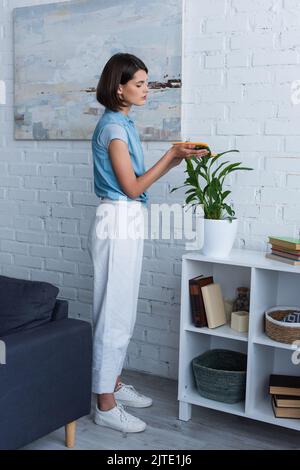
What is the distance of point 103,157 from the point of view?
2607 mm

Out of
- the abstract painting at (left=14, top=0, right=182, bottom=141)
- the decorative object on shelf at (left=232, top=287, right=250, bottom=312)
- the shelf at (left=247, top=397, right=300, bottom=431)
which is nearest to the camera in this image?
the shelf at (left=247, top=397, right=300, bottom=431)

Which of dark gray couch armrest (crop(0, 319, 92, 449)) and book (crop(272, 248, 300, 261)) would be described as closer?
dark gray couch armrest (crop(0, 319, 92, 449))

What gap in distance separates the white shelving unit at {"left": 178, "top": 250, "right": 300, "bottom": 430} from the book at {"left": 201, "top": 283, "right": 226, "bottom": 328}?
0.03m

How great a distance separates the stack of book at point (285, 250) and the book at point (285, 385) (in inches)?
21.3

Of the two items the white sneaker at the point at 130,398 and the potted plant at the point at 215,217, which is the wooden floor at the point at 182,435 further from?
the potted plant at the point at 215,217

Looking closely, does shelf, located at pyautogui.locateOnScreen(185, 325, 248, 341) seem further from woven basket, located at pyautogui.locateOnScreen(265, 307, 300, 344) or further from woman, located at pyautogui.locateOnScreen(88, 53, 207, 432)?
woman, located at pyautogui.locateOnScreen(88, 53, 207, 432)

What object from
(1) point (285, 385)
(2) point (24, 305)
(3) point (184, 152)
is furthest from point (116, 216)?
(1) point (285, 385)

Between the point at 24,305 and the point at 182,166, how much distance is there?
1100 mm

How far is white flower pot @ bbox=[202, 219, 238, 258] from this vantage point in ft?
8.66

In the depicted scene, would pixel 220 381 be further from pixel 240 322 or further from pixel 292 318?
pixel 292 318

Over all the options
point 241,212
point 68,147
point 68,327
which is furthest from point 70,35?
point 68,327

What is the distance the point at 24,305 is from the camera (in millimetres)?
2475

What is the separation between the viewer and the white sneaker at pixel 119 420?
2674 mm

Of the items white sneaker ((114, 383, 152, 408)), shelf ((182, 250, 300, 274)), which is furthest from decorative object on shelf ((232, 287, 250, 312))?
white sneaker ((114, 383, 152, 408))
